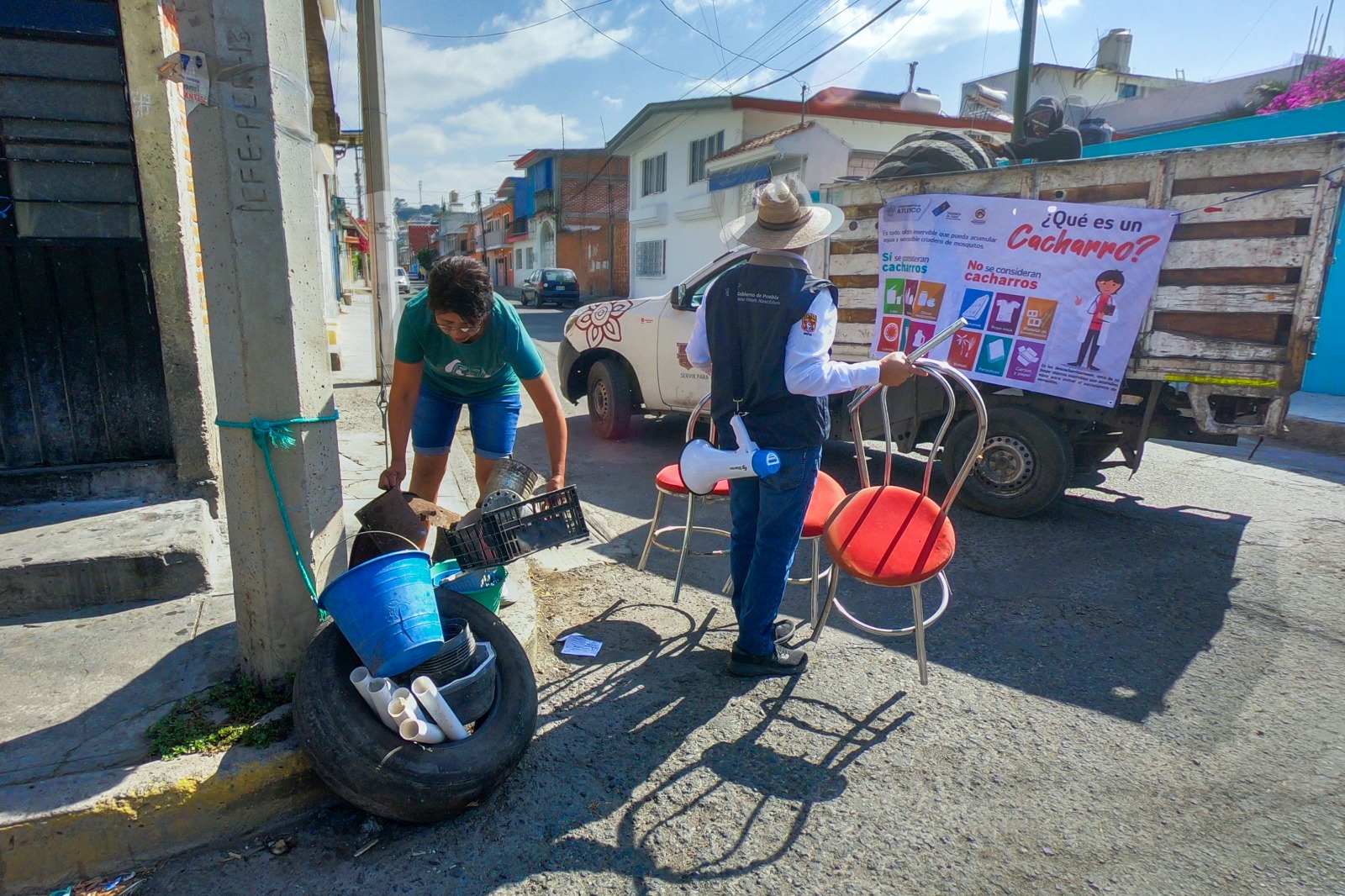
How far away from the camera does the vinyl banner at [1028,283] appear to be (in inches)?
192

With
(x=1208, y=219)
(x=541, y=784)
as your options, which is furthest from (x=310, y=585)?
(x=1208, y=219)

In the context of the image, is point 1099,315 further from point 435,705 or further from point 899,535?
point 435,705

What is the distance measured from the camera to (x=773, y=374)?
300 cm

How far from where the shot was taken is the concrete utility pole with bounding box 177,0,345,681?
2.36 metres

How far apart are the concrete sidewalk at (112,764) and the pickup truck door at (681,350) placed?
4.03 m

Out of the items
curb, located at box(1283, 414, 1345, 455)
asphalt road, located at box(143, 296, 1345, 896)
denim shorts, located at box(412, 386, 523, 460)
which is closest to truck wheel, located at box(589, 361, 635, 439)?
asphalt road, located at box(143, 296, 1345, 896)

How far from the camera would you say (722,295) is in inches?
123

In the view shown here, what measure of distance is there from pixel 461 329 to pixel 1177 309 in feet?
13.9

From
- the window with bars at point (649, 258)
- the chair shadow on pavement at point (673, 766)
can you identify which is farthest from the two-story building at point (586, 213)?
the chair shadow on pavement at point (673, 766)

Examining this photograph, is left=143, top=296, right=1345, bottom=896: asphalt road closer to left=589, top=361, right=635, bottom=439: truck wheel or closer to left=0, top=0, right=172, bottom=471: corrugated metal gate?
left=0, top=0, right=172, bottom=471: corrugated metal gate

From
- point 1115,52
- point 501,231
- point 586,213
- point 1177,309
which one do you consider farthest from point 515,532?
point 501,231

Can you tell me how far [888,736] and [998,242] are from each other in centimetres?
366

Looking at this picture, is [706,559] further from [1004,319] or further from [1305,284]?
[1305,284]

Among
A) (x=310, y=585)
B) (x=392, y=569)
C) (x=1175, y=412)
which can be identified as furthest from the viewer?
(x=1175, y=412)
